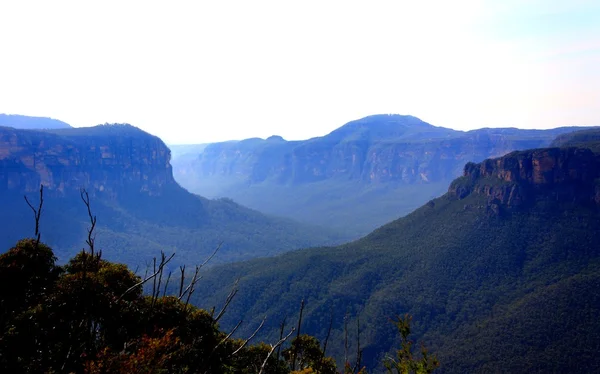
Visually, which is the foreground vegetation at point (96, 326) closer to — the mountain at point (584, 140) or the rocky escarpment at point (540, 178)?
the rocky escarpment at point (540, 178)

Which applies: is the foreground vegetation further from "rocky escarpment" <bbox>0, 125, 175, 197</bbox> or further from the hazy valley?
"rocky escarpment" <bbox>0, 125, 175, 197</bbox>

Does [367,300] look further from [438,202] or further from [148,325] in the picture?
[148,325]

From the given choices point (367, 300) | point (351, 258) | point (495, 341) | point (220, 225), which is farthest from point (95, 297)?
point (220, 225)

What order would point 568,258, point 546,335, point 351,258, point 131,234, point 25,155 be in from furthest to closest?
1. point 131,234
2. point 25,155
3. point 351,258
4. point 568,258
5. point 546,335

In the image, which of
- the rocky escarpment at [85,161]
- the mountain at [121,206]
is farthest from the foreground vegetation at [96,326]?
the rocky escarpment at [85,161]

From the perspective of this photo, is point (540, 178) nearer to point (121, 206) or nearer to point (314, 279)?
point (314, 279)

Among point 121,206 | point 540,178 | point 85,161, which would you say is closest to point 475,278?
point 540,178
